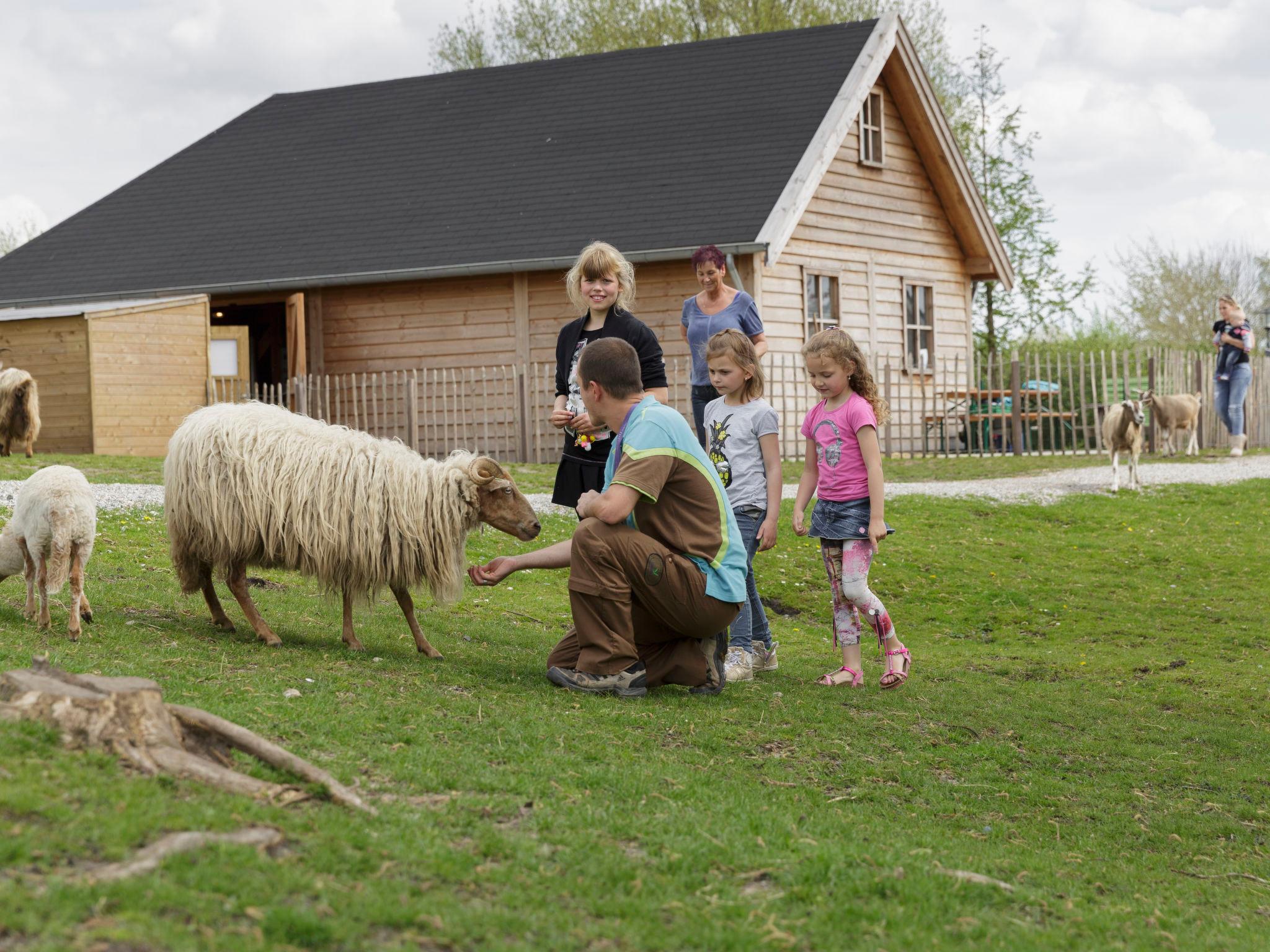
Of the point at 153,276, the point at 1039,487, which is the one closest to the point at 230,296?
the point at 153,276

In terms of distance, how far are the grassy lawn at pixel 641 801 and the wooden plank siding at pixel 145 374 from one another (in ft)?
38.1

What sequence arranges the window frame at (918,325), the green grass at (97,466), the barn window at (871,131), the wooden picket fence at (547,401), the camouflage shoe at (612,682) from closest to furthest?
the camouflage shoe at (612,682) < the green grass at (97,466) < the wooden picket fence at (547,401) < the barn window at (871,131) < the window frame at (918,325)

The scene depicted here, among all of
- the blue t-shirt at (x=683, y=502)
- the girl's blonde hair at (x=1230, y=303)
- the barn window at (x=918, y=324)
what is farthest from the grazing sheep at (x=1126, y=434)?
the blue t-shirt at (x=683, y=502)

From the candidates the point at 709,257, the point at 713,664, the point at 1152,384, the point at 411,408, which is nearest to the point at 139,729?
the point at 713,664

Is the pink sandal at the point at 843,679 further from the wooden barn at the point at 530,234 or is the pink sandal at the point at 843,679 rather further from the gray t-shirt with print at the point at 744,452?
the wooden barn at the point at 530,234

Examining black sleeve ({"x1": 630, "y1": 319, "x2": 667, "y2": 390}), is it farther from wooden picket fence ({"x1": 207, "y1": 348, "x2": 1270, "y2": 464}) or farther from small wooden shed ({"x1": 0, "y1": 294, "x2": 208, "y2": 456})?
small wooden shed ({"x1": 0, "y1": 294, "x2": 208, "y2": 456})

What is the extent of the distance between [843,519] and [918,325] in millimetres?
18837

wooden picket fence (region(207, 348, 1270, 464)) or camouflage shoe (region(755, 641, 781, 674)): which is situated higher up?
wooden picket fence (region(207, 348, 1270, 464))

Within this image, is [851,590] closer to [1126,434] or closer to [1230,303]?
[1126,434]

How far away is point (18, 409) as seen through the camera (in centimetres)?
1814

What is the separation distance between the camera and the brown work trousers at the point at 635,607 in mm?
6188

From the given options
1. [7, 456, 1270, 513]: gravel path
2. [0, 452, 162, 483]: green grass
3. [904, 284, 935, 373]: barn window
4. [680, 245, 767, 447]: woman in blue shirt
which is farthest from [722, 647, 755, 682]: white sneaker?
[904, 284, 935, 373]: barn window

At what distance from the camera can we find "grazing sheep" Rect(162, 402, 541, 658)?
706 cm

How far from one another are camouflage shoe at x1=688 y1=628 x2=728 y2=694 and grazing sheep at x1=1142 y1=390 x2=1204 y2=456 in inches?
636
